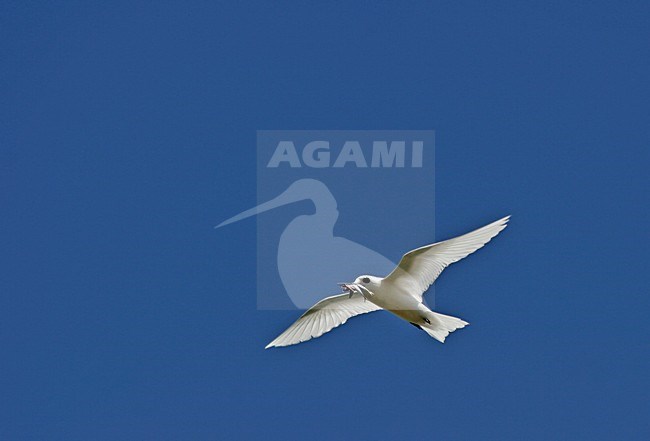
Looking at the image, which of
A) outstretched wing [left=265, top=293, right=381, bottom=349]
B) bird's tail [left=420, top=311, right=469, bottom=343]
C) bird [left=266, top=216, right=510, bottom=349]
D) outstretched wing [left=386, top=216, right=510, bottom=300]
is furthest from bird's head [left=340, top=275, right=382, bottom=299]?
outstretched wing [left=265, top=293, right=381, bottom=349]

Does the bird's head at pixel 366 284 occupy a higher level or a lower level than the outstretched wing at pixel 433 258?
lower

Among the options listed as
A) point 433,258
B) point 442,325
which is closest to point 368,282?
point 433,258

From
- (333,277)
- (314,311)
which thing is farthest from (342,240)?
(314,311)

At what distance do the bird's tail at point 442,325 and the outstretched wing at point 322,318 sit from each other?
1.29 m

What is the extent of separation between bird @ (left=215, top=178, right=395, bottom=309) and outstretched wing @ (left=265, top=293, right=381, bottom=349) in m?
0.61

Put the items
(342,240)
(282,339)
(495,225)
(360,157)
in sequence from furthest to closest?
(360,157) → (342,240) → (282,339) → (495,225)

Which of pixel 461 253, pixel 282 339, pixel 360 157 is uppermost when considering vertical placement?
pixel 360 157

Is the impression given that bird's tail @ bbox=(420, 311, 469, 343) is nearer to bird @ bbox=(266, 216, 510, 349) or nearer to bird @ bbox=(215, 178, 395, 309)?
bird @ bbox=(266, 216, 510, 349)

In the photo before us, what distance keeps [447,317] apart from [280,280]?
3947 millimetres

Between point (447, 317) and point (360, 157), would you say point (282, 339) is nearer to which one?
point (447, 317)

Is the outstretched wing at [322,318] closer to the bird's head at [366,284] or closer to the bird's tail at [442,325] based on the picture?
the bird's head at [366,284]

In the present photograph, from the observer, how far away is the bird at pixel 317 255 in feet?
55.5

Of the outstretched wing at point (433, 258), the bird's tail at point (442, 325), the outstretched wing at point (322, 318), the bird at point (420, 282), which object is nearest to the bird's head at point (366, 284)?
the bird at point (420, 282)

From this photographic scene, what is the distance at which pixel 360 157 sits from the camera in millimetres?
19016
